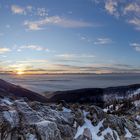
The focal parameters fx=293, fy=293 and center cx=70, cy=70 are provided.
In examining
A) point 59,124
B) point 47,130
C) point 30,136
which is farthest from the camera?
point 59,124

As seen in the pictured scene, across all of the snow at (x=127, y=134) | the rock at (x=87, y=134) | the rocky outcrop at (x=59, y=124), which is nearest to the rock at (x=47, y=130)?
the rocky outcrop at (x=59, y=124)

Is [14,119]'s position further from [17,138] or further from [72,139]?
[72,139]

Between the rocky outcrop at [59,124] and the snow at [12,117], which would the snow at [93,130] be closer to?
the rocky outcrop at [59,124]

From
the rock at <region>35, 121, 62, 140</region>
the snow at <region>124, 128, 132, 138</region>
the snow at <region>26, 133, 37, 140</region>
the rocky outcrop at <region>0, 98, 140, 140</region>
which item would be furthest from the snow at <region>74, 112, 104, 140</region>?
the snow at <region>26, 133, 37, 140</region>

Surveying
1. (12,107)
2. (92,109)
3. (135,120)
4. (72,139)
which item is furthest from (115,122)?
(12,107)

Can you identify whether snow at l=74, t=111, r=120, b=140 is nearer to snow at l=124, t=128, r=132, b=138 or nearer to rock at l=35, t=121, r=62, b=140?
snow at l=124, t=128, r=132, b=138

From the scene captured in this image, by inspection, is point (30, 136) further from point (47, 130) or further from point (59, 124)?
point (59, 124)

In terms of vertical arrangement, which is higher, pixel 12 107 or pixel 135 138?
pixel 12 107

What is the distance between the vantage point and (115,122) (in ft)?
233

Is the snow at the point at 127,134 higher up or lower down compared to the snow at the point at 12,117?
lower down

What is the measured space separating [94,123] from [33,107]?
14430mm

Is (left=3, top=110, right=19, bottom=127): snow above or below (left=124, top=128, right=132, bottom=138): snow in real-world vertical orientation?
above

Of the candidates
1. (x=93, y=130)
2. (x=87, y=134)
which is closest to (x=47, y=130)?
(x=87, y=134)

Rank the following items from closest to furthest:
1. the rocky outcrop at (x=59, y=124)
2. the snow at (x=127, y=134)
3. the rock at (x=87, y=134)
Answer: the rocky outcrop at (x=59, y=124) < the rock at (x=87, y=134) < the snow at (x=127, y=134)
